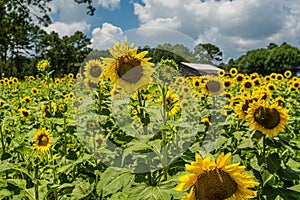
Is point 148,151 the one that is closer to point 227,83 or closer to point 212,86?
point 212,86

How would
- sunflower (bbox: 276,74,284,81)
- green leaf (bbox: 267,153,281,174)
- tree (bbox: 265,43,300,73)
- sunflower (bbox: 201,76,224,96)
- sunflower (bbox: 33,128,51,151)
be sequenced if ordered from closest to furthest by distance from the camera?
1. green leaf (bbox: 267,153,281,174)
2. sunflower (bbox: 33,128,51,151)
3. sunflower (bbox: 201,76,224,96)
4. sunflower (bbox: 276,74,284,81)
5. tree (bbox: 265,43,300,73)

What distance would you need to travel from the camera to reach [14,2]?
15.9 m

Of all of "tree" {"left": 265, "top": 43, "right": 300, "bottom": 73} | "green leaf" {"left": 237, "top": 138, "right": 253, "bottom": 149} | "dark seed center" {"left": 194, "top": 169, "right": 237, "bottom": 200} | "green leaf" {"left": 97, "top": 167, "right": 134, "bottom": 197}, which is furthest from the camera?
"tree" {"left": 265, "top": 43, "right": 300, "bottom": 73}

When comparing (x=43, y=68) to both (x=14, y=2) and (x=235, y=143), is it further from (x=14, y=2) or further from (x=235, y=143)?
(x=14, y=2)

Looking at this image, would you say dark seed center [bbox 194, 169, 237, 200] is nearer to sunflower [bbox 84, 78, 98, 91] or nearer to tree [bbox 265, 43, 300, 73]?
sunflower [bbox 84, 78, 98, 91]

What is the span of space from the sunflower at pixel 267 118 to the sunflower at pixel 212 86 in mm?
2607

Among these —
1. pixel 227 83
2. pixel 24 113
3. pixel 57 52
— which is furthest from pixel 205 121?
pixel 57 52

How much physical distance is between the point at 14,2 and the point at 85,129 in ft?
45.6

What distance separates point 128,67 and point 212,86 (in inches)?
136

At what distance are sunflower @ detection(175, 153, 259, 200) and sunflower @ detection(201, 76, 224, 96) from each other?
3.53 metres

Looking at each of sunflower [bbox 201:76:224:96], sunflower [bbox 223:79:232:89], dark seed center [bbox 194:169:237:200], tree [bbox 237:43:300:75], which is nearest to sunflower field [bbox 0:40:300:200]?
dark seed center [bbox 194:169:237:200]

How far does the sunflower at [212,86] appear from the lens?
5.13 metres

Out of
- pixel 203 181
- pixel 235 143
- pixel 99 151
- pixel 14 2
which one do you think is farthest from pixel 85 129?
pixel 14 2

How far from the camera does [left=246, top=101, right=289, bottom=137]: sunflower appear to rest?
2.32 meters
